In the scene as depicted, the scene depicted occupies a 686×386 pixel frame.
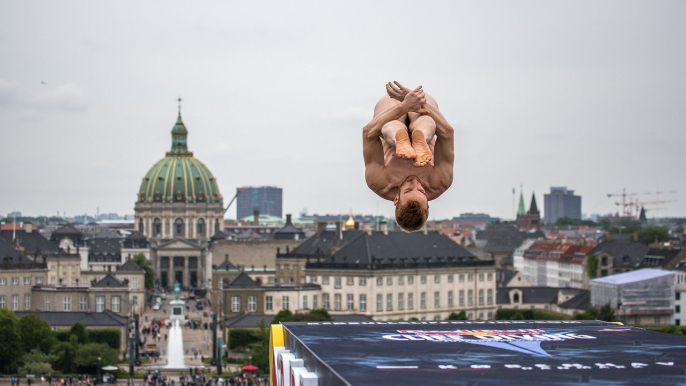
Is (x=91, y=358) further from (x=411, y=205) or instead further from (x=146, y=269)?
(x=146, y=269)

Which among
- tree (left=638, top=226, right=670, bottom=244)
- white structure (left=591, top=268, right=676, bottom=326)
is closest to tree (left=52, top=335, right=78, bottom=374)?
white structure (left=591, top=268, right=676, bottom=326)

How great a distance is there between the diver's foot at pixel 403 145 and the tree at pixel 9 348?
6105cm

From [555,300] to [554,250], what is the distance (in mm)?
53119

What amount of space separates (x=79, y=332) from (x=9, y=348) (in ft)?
33.4

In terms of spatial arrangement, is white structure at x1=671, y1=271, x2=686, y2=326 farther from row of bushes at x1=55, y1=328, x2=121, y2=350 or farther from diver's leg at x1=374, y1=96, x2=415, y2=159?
diver's leg at x1=374, y1=96, x2=415, y2=159

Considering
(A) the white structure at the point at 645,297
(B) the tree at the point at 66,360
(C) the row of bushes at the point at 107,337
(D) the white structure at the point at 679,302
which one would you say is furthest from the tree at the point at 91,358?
(D) the white structure at the point at 679,302

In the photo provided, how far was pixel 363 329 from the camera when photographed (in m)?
26.4

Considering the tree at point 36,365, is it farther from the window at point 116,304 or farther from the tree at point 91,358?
the window at point 116,304

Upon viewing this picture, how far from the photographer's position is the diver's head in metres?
19.5

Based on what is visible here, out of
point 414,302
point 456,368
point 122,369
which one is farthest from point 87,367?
point 456,368

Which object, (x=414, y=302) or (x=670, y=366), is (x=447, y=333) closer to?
(x=670, y=366)

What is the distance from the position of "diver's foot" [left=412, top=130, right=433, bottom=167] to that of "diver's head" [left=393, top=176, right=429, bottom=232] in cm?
60

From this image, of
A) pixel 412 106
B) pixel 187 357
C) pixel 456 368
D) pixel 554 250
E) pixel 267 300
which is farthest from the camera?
pixel 554 250

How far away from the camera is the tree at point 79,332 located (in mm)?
86000
